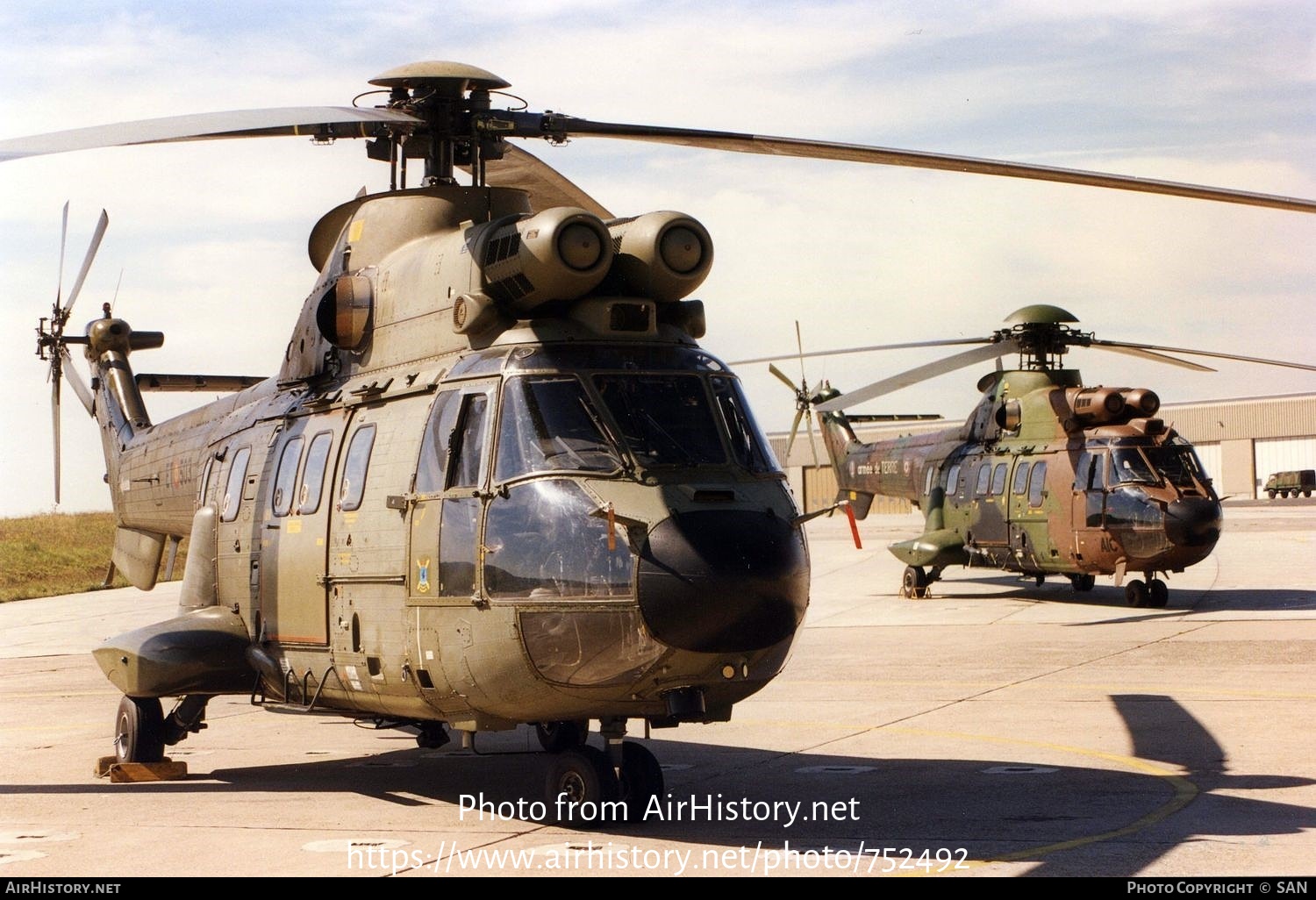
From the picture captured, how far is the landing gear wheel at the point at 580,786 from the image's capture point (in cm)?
842

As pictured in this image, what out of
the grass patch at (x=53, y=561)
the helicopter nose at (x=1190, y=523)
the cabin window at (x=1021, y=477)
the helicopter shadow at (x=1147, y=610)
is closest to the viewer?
the helicopter nose at (x=1190, y=523)

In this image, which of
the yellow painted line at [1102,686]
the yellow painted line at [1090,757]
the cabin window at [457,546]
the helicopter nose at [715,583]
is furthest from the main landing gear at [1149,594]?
the cabin window at [457,546]

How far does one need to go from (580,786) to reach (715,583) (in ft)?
5.69

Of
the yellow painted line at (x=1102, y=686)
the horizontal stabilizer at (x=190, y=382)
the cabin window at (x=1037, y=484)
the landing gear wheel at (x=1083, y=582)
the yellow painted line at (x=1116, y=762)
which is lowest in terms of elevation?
the landing gear wheel at (x=1083, y=582)

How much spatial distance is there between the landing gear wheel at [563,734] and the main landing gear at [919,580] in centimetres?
1629

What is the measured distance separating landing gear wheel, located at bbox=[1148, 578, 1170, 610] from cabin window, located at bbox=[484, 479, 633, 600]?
17.0 meters

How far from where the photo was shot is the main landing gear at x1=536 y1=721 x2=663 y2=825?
8430mm

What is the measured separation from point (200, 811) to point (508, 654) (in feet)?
9.84

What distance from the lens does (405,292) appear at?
32.3 ft

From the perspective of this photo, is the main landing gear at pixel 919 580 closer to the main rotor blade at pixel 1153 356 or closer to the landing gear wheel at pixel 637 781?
the main rotor blade at pixel 1153 356

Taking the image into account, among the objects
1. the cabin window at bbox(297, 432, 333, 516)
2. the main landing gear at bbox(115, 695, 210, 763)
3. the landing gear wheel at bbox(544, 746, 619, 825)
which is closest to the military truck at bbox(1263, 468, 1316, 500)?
the main landing gear at bbox(115, 695, 210, 763)

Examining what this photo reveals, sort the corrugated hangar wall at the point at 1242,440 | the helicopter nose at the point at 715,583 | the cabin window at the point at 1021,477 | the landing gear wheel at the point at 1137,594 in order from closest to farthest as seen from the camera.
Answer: the helicopter nose at the point at 715,583 < the landing gear wheel at the point at 1137,594 < the cabin window at the point at 1021,477 < the corrugated hangar wall at the point at 1242,440

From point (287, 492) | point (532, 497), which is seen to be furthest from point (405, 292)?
point (532, 497)
